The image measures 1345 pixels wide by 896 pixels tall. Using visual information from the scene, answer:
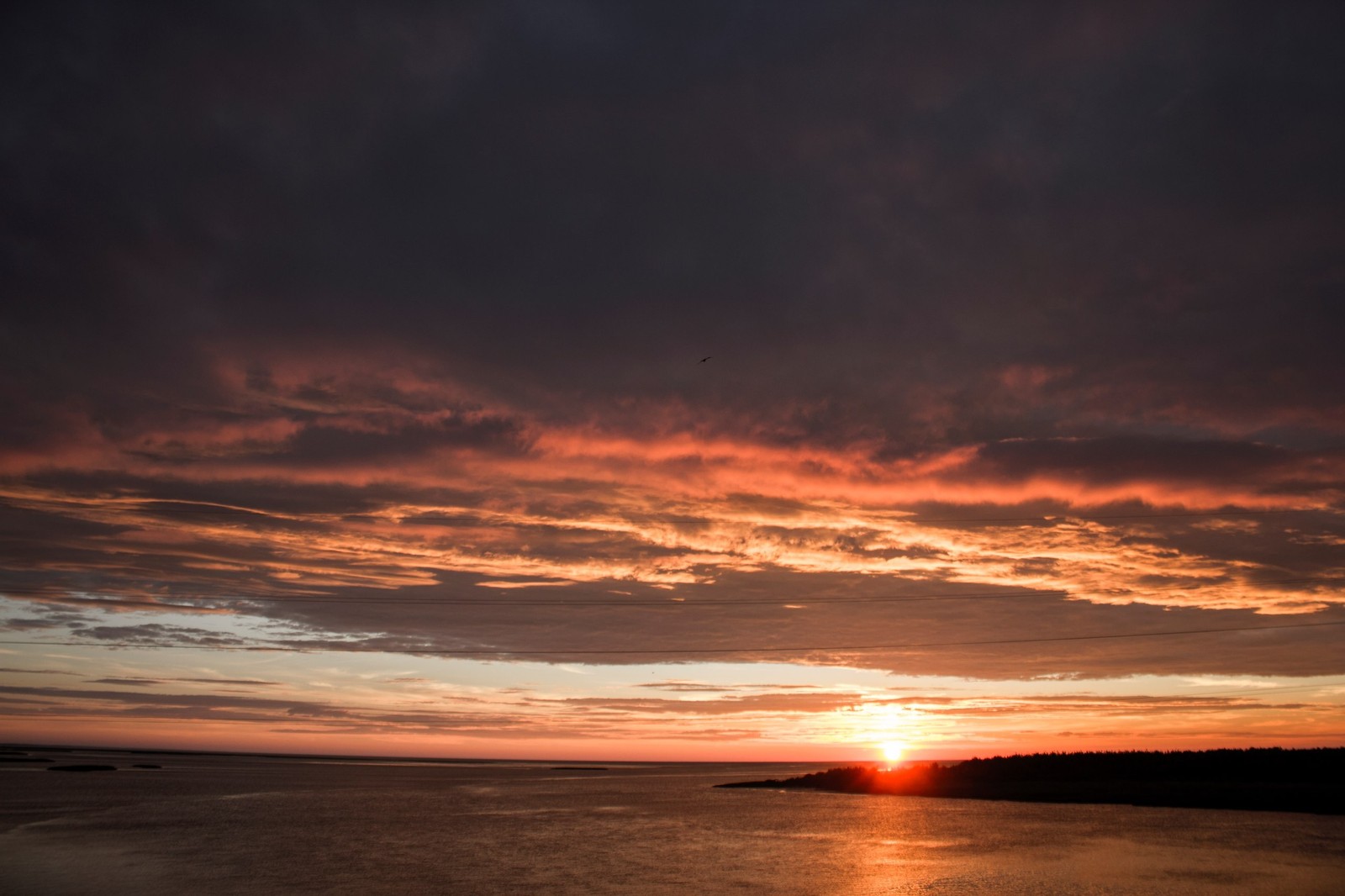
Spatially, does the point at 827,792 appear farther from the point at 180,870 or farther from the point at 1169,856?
the point at 180,870

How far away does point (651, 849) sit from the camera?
174 feet

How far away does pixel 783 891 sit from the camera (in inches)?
1468

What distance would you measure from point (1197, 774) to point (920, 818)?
217 ft

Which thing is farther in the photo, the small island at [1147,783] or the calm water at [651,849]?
the small island at [1147,783]

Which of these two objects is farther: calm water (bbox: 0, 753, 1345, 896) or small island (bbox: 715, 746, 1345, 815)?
small island (bbox: 715, 746, 1345, 815)

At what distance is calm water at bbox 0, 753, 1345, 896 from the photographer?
3888 cm

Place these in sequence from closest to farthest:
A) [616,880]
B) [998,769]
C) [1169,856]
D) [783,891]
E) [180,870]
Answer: [783,891]
[616,880]
[180,870]
[1169,856]
[998,769]

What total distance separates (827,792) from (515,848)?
273 ft

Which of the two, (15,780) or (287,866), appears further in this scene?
(15,780)

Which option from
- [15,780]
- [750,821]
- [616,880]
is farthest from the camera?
[15,780]

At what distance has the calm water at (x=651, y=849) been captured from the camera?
38875 mm

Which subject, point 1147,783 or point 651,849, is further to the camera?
point 1147,783

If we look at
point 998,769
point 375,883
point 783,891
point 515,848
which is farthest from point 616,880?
point 998,769

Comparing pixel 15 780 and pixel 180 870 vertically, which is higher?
pixel 180 870
